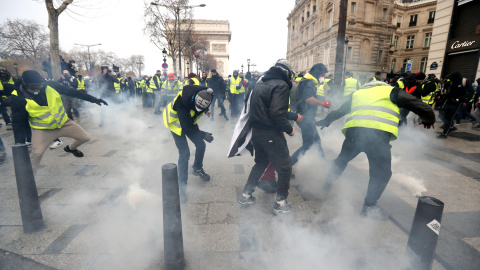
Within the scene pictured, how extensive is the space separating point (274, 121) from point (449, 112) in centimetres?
657

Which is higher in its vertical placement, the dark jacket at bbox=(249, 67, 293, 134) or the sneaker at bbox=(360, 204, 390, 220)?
the dark jacket at bbox=(249, 67, 293, 134)

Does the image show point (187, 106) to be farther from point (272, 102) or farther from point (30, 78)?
point (30, 78)

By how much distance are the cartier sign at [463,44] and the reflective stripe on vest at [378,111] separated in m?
12.7

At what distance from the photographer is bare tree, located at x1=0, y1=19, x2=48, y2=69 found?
119 ft

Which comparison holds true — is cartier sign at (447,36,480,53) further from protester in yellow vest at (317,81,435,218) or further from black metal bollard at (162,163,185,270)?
black metal bollard at (162,163,185,270)

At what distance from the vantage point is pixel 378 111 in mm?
2514

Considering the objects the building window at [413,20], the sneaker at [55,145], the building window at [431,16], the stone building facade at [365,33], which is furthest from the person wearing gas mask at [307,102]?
the building window at [413,20]

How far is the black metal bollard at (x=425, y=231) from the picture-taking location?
1555mm

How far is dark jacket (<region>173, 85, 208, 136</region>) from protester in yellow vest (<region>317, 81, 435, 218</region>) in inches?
69.6

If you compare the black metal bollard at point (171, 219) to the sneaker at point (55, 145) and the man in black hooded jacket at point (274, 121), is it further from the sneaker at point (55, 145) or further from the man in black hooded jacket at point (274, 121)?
the sneaker at point (55, 145)

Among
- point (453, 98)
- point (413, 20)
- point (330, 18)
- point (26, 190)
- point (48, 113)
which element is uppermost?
point (413, 20)

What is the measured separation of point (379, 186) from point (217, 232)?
180cm

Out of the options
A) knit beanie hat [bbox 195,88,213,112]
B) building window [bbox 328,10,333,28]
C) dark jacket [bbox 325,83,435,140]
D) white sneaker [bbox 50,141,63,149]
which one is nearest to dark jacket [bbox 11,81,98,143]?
white sneaker [bbox 50,141,63,149]

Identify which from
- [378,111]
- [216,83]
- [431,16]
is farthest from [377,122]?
[431,16]
